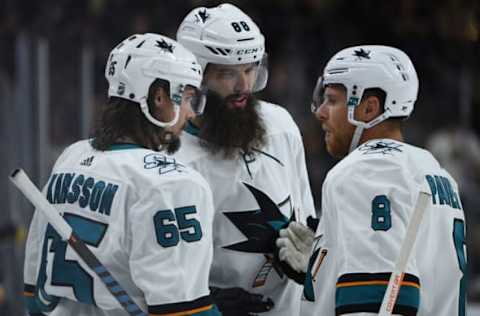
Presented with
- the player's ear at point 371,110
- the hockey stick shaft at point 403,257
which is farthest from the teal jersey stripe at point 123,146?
the hockey stick shaft at point 403,257

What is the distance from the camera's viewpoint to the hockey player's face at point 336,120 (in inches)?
154

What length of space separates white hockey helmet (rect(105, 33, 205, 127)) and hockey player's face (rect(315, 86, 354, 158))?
0.43m

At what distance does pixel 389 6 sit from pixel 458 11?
73cm

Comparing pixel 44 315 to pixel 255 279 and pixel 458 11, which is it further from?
pixel 458 11

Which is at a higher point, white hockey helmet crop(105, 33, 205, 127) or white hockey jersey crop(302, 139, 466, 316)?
white hockey helmet crop(105, 33, 205, 127)

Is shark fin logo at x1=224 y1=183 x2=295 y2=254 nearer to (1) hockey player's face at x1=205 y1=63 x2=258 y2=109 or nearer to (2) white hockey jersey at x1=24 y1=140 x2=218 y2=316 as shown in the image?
(1) hockey player's face at x1=205 y1=63 x2=258 y2=109

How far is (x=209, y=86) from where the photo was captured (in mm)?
4445

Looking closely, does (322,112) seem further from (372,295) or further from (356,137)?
(372,295)

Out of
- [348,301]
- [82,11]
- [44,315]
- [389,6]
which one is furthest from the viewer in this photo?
[389,6]

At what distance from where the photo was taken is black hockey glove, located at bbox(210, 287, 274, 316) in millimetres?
4168

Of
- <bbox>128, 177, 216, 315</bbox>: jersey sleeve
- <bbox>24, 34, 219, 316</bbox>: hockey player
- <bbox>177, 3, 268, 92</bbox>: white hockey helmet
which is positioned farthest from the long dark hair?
<bbox>177, 3, 268, 92</bbox>: white hockey helmet

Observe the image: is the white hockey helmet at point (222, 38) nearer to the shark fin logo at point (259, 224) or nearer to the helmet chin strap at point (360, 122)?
the shark fin logo at point (259, 224)

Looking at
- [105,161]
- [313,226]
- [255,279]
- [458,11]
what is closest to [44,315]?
[105,161]

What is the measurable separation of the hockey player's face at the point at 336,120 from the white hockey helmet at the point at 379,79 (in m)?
0.03
